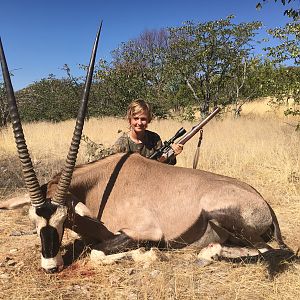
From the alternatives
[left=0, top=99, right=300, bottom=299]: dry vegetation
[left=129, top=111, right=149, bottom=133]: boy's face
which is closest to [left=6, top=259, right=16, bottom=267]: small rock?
[left=0, top=99, right=300, bottom=299]: dry vegetation

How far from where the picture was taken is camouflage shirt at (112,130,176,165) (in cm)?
571

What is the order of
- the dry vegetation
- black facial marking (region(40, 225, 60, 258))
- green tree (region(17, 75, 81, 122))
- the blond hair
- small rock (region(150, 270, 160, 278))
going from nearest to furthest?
1. the dry vegetation
2. black facial marking (region(40, 225, 60, 258))
3. small rock (region(150, 270, 160, 278))
4. the blond hair
5. green tree (region(17, 75, 81, 122))

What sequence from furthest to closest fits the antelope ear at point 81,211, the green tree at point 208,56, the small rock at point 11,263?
the green tree at point 208,56, the small rock at point 11,263, the antelope ear at point 81,211

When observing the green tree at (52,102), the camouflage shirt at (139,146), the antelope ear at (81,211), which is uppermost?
the green tree at (52,102)

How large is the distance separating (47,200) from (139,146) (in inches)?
88.3

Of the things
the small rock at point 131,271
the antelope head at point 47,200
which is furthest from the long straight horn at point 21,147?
the small rock at point 131,271

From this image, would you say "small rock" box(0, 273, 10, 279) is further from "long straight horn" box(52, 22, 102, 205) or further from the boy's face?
the boy's face

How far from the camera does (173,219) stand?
4.18 m

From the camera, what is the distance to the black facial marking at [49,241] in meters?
3.47

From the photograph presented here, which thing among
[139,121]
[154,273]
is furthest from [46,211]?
[139,121]

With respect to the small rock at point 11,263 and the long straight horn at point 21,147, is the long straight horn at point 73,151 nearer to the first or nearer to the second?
the long straight horn at point 21,147

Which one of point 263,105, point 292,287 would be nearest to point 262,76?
point 292,287

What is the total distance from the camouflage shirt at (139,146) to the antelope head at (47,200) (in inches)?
77.2

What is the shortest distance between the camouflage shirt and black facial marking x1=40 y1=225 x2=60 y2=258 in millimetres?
2261
